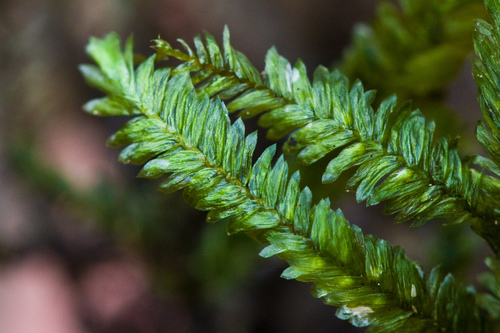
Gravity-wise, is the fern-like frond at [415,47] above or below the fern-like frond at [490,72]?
above

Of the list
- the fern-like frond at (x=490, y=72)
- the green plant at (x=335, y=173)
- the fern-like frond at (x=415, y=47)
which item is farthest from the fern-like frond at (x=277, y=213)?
the fern-like frond at (x=415, y=47)

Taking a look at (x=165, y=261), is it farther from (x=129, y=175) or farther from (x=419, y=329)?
(x=419, y=329)

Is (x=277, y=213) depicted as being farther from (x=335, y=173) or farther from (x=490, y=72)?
(x=490, y=72)

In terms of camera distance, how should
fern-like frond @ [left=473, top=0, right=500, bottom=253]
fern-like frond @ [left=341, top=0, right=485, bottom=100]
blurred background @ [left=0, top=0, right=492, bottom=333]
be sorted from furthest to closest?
blurred background @ [left=0, top=0, right=492, bottom=333] → fern-like frond @ [left=341, top=0, right=485, bottom=100] → fern-like frond @ [left=473, top=0, right=500, bottom=253]

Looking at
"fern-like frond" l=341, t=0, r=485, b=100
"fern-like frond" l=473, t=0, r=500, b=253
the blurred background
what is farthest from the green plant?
the blurred background

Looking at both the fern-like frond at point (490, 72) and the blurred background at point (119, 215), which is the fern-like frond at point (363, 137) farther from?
the blurred background at point (119, 215)

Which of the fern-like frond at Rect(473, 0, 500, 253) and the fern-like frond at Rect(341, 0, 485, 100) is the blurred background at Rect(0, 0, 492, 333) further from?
the fern-like frond at Rect(473, 0, 500, 253)
